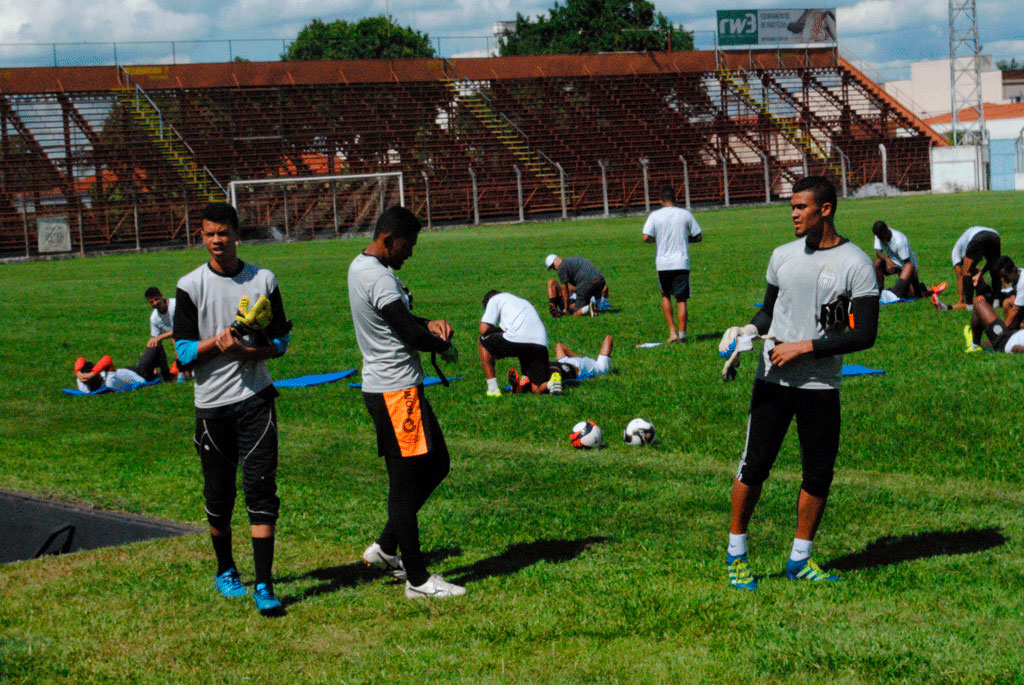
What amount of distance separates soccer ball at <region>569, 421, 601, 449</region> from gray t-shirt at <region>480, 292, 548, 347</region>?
269 centimetres

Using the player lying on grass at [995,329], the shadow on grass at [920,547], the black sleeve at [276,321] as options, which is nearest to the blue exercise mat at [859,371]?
the player lying on grass at [995,329]

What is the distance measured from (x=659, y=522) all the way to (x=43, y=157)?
45.4 m

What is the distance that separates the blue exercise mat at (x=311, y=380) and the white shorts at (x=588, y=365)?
122 inches

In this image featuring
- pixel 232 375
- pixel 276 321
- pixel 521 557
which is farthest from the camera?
pixel 521 557

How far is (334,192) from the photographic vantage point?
154 feet

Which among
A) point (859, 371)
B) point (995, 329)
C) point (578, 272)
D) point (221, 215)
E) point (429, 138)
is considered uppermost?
point (429, 138)

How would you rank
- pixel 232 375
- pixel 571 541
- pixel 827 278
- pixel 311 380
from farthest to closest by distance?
1. pixel 311 380
2. pixel 571 541
3. pixel 232 375
4. pixel 827 278

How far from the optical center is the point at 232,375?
642 centimetres

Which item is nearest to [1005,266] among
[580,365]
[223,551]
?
[580,365]

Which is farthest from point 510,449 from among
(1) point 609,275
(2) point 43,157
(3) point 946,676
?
(2) point 43,157

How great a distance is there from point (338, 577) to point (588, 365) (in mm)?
7114

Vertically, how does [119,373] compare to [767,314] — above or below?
below

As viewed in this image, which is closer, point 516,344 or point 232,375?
point 232,375

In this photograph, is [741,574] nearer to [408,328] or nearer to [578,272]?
[408,328]
